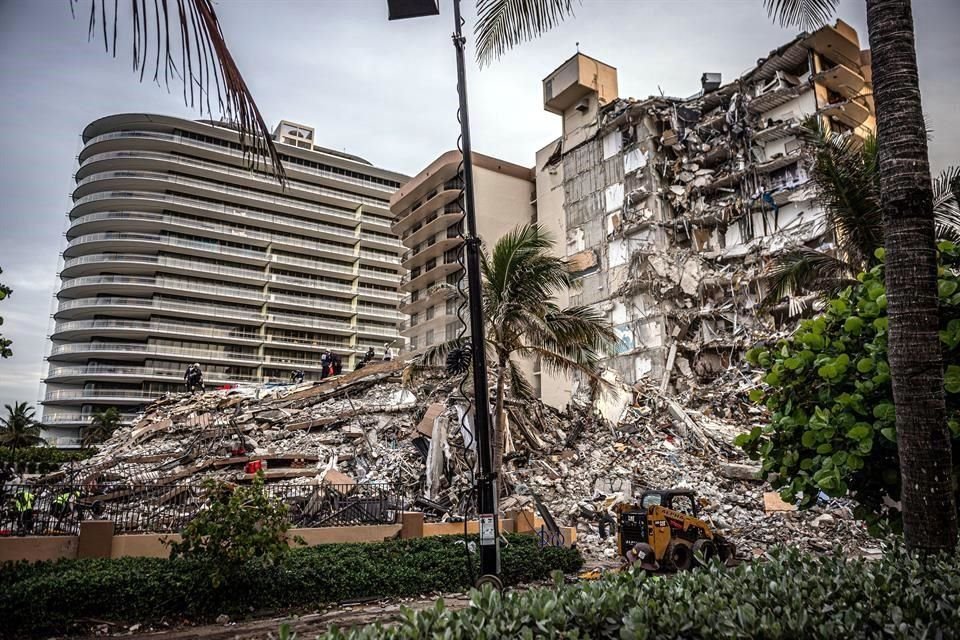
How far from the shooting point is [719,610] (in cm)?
361

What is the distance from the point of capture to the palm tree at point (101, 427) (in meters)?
57.5

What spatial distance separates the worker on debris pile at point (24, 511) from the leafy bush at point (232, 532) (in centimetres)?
413

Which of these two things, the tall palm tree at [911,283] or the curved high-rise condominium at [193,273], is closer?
the tall palm tree at [911,283]

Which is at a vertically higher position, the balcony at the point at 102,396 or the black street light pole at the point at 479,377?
the balcony at the point at 102,396

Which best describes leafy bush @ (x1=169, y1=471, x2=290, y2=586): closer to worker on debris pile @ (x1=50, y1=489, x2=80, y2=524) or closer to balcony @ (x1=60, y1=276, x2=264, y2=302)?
worker on debris pile @ (x1=50, y1=489, x2=80, y2=524)

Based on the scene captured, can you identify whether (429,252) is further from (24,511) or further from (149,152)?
(24,511)

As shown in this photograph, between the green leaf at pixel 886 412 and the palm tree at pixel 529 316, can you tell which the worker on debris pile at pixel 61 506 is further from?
the green leaf at pixel 886 412

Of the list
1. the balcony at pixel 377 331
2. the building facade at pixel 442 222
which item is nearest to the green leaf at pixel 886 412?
the building facade at pixel 442 222

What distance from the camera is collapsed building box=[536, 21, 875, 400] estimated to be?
3462 cm

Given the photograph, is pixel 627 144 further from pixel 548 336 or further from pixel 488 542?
pixel 488 542

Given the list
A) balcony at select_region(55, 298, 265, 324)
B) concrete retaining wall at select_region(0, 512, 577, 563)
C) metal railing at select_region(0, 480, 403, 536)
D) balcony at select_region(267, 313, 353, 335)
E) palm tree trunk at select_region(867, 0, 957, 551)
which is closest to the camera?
palm tree trunk at select_region(867, 0, 957, 551)

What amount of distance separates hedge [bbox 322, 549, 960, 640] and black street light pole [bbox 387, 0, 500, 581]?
3.15m

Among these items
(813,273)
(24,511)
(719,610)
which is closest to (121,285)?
(24,511)

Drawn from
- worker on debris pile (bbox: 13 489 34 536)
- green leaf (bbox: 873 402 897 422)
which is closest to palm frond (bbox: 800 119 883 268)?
green leaf (bbox: 873 402 897 422)
